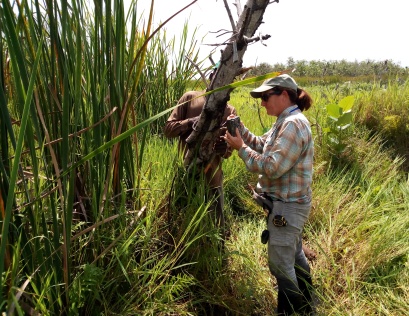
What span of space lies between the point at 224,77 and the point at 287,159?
62cm

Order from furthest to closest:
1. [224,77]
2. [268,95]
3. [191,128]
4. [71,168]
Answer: [191,128] < [268,95] < [224,77] < [71,168]

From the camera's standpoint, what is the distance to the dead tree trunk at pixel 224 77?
1.51m

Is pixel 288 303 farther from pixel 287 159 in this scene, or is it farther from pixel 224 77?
pixel 224 77

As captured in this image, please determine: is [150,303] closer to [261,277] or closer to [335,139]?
[261,277]

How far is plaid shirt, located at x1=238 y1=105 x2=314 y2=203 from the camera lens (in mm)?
1970

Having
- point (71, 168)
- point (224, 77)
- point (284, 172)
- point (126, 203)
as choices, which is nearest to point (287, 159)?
point (284, 172)

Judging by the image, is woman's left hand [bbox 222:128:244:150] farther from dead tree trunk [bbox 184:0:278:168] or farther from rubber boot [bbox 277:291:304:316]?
rubber boot [bbox 277:291:304:316]

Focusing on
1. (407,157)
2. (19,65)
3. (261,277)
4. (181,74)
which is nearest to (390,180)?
(407,157)

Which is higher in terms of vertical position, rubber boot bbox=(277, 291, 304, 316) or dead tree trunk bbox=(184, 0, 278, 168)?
dead tree trunk bbox=(184, 0, 278, 168)

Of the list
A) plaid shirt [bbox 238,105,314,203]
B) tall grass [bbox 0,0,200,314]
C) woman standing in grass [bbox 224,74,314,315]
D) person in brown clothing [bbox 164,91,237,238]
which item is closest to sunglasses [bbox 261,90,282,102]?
woman standing in grass [bbox 224,74,314,315]

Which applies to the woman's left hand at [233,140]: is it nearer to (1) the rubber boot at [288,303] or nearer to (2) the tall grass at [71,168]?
(2) the tall grass at [71,168]

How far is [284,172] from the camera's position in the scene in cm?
200

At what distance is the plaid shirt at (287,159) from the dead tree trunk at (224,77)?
0.26 meters

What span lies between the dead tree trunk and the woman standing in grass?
0.17 m
